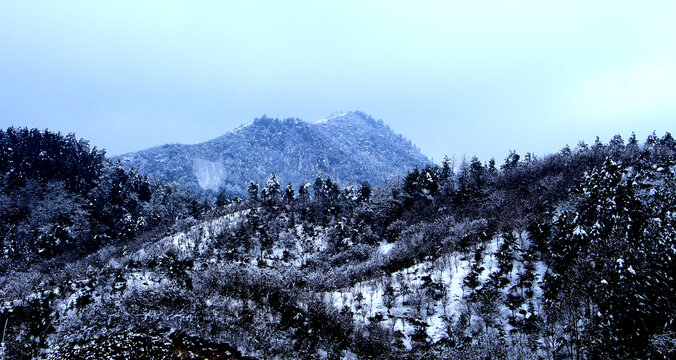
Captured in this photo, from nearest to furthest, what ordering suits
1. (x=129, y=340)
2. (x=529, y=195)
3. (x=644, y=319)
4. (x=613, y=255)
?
(x=644, y=319)
(x=613, y=255)
(x=129, y=340)
(x=529, y=195)

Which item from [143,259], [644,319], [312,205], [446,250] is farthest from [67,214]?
[644,319]

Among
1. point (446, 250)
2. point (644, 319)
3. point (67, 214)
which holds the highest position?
point (67, 214)

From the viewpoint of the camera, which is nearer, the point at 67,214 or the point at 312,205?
the point at 312,205

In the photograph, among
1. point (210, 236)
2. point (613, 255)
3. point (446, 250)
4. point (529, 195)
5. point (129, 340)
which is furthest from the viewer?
point (210, 236)

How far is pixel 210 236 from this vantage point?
7019cm

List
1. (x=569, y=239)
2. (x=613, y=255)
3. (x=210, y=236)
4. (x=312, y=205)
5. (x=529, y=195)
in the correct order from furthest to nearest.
Result: 1. (x=312, y=205)
2. (x=210, y=236)
3. (x=529, y=195)
4. (x=569, y=239)
5. (x=613, y=255)

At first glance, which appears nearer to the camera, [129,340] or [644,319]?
[644,319]

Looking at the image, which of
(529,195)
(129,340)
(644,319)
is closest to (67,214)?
(129,340)

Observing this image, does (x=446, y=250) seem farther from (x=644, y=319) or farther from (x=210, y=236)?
(x=210, y=236)

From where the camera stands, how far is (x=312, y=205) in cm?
8438

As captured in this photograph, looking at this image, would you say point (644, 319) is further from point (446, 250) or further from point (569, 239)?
point (446, 250)

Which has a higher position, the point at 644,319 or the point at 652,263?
the point at 652,263

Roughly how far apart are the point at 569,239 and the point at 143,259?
61.3m

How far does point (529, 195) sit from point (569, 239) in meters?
31.2
